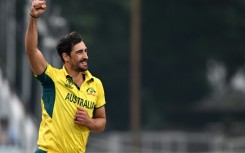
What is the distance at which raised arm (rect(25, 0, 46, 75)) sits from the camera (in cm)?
966

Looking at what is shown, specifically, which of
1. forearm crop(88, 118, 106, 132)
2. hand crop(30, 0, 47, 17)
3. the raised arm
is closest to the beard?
the raised arm

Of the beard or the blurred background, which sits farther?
the blurred background

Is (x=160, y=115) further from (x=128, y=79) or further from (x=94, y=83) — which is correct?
(x=94, y=83)

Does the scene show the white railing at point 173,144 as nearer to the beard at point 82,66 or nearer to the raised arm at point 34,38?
the beard at point 82,66

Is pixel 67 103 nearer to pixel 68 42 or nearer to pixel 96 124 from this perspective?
pixel 96 124

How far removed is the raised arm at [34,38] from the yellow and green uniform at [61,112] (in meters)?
0.12

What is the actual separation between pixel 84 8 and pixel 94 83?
173ft

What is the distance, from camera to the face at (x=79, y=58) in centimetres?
1003

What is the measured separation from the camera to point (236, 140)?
46.0 meters

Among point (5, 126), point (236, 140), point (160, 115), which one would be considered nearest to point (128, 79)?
point (160, 115)

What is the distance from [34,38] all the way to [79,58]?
487 millimetres

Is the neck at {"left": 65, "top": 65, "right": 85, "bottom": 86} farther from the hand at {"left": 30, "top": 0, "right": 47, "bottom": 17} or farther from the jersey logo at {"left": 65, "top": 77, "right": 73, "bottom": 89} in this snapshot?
the hand at {"left": 30, "top": 0, "right": 47, "bottom": 17}

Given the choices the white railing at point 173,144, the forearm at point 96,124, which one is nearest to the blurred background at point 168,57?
the white railing at point 173,144

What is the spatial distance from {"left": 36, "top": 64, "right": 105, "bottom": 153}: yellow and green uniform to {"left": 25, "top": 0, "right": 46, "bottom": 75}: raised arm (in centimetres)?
12
